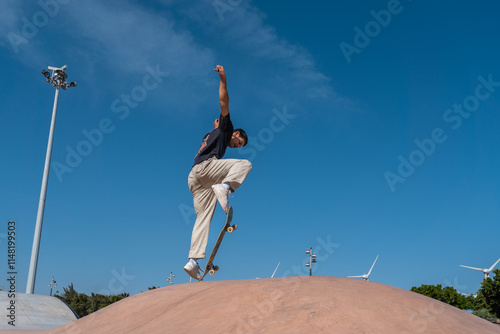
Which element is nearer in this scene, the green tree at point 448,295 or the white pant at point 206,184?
the white pant at point 206,184

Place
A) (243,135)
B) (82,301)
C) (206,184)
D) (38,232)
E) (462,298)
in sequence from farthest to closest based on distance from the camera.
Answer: (462,298) → (82,301) → (38,232) → (243,135) → (206,184)

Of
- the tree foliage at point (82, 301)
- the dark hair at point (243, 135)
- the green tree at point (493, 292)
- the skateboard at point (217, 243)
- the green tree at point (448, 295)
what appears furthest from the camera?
the green tree at point (448, 295)

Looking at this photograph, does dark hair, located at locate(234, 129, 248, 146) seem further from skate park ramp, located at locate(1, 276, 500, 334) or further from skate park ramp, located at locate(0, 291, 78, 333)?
skate park ramp, located at locate(0, 291, 78, 333)

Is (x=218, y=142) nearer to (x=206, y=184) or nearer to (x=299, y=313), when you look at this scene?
(x=206, y=184)

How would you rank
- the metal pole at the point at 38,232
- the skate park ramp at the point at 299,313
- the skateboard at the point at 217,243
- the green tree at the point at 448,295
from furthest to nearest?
the green tree at the point at 448,295 → the metal pole at the point at 38,232 → the skateboard at the point at 217,243 → the skate park ramp at the point at 299,313

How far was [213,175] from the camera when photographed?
886cm

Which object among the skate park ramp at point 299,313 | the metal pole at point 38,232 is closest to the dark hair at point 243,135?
the skate park ramp at point 299,313

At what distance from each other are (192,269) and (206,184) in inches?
72.7

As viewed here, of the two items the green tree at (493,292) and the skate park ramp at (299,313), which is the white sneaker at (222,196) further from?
the green tree at (493,292)

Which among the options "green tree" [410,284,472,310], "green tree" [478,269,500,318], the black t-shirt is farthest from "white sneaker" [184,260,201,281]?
"green tree" [410,284,472,310]

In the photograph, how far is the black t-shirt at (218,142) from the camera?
8.95 meters

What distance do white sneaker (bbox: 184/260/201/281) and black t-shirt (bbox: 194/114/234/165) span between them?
215cm

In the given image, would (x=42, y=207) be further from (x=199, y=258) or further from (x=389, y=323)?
(x=389, y=323)

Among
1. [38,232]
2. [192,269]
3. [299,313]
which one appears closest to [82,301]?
[38,232]
